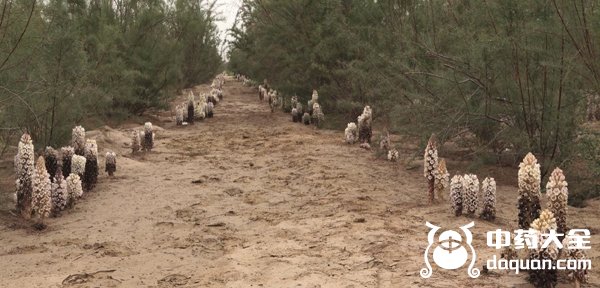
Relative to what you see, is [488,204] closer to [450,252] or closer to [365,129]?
[450,252]

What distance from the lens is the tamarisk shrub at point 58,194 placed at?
669 cm

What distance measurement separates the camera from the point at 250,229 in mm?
6145

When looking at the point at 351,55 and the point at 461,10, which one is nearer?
the point at 461,10

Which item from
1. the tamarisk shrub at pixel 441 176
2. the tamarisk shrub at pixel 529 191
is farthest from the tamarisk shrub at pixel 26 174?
the tamarisk shrub at pixel 529 191

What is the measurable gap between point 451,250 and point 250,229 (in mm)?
2141

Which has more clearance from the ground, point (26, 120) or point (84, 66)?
point (84, 66)

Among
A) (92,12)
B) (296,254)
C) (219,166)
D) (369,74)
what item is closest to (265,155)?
(219,166)

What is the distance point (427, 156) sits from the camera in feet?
21.7

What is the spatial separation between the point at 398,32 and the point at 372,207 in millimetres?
4905

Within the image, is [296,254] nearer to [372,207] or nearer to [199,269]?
[199,269]

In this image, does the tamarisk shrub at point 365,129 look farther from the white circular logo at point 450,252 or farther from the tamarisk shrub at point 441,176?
the white circular logo at point 450,252

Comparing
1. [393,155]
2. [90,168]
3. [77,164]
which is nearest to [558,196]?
[393,155]

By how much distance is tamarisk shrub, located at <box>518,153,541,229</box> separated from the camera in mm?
4586

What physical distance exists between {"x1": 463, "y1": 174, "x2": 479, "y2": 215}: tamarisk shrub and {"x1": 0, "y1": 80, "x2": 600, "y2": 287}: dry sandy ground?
130 mm
